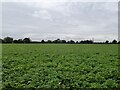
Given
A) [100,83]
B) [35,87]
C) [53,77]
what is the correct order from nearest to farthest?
[35,87] < [100,83] < [53,77]

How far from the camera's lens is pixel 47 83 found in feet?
25.6

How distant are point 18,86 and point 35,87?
1.98 feet

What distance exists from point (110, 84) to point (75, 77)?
154cm

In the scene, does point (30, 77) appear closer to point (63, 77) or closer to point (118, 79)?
point (63, 77)

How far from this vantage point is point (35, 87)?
24.1 ft

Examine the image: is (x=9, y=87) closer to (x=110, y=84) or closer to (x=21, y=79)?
(x=21, y=79)

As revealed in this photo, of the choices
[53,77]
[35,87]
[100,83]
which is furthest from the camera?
[53,77]

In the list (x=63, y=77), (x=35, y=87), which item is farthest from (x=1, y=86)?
(x=63, y=77)

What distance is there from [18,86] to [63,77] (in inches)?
78.8

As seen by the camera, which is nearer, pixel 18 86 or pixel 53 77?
pixel 18 86

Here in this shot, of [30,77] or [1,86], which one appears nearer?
[1,86]

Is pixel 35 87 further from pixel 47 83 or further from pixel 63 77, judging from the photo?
pixel 63 77

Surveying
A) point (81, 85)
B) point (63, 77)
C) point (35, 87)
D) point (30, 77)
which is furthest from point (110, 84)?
point (30, 77)

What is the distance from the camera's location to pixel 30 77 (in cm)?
891
